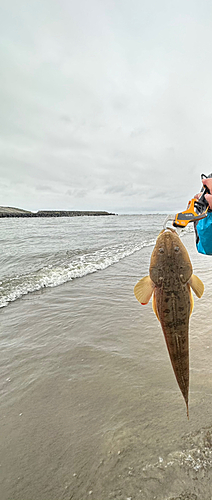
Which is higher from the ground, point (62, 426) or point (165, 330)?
point (165, 330)

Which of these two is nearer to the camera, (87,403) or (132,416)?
(132,416)

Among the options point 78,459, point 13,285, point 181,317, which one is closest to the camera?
point 181,317

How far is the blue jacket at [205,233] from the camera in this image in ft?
9.77

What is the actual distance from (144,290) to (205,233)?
1.47 metres

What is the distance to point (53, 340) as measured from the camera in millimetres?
4875

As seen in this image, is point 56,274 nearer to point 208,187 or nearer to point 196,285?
point 208,187

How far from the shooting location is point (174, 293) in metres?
1.98

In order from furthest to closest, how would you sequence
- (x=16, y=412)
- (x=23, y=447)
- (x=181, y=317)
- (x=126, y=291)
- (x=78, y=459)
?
(x=126, y=291)
(x=16, y=412)
(x=23, y=447)
(x=78, y=459)
(x=181, y=317)

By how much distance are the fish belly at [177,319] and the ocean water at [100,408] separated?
947 millimetres

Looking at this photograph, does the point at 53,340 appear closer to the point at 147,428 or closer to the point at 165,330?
the point at 147,428

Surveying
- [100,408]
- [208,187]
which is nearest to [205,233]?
[208,187]

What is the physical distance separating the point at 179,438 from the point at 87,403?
1189 mm

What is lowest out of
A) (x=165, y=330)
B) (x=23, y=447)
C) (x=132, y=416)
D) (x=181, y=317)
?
(x=23, y=447)

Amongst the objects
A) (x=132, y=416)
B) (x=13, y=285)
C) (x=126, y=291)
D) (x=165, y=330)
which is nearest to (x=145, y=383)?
(x=132, y=416)
